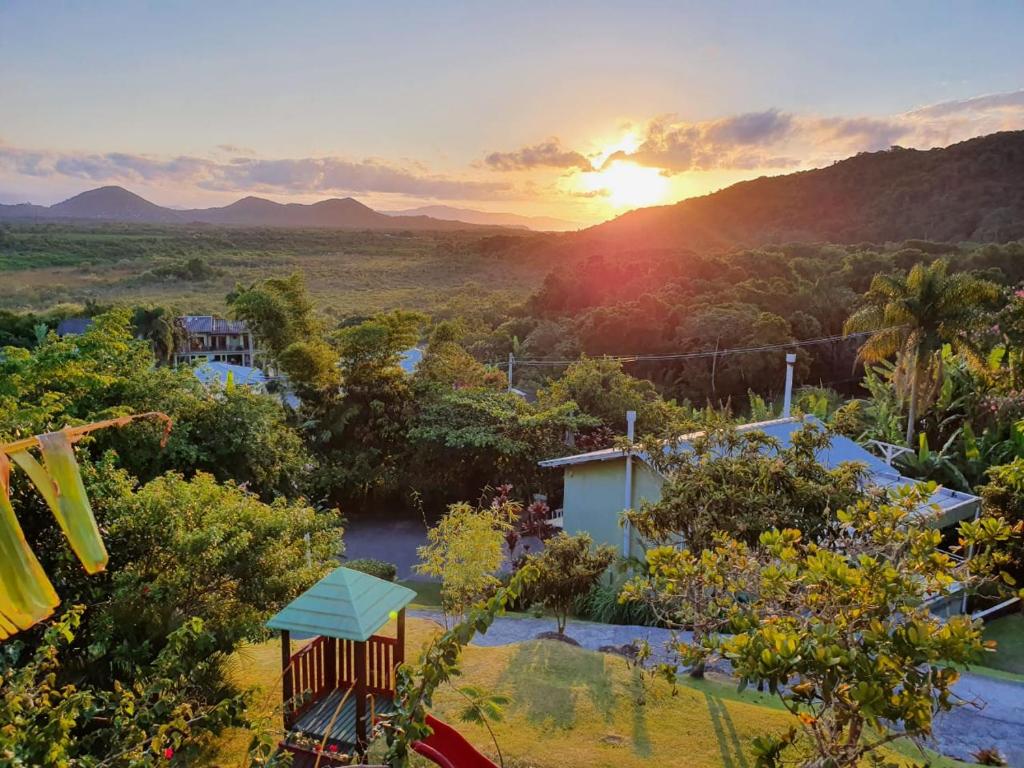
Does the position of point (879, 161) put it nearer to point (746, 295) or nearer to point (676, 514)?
point (746, 295)

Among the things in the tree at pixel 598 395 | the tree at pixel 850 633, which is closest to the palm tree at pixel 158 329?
the tree at pixel 598 395

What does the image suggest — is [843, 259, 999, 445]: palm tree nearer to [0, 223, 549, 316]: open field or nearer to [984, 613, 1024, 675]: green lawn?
[984, 613, 1024, 675]: green lawn

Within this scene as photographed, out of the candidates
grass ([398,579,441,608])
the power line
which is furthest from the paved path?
the power line

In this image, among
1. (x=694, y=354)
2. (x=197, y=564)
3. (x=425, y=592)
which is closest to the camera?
(x=197, y=564)

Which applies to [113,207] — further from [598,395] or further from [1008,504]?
[1008,504]

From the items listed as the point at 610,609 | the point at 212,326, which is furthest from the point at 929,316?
the point at 212,326

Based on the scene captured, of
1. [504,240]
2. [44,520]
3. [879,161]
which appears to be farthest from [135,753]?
[504,240]
